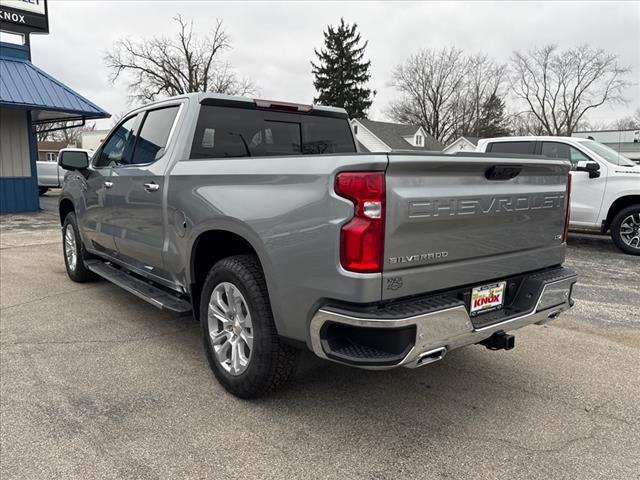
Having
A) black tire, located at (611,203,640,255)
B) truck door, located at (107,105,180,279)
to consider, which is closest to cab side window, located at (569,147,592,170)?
black tire, located at (611,203,640,255)

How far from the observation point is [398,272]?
2494mm

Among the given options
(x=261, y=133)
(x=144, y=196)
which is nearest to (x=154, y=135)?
(x=144, y=196)

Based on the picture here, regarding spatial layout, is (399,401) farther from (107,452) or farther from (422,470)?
(107,452)

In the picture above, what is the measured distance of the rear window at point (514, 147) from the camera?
9.38m

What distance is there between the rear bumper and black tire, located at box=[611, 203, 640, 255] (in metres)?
6.76

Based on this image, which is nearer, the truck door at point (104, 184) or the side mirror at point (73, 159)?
the truck door at point (104, 184)

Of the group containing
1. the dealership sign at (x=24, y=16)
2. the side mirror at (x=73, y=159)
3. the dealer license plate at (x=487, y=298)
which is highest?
the dealership sign at (x=24, y=16)

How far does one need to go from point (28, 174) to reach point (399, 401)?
1449 cm

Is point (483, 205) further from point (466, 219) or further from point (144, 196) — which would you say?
point (144, 196)

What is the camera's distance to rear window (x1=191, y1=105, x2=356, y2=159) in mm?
3982

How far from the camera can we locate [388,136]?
46562 mm

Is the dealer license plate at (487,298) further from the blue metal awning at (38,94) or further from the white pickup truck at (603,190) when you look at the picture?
the blue metal awning at (38,94)

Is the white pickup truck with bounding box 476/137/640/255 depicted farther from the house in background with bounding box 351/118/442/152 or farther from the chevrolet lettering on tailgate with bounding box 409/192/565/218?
the house in background with bounding box 351/118/442/152

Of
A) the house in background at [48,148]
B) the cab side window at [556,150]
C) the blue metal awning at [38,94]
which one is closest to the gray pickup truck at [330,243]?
the cab side window at [556,150]
